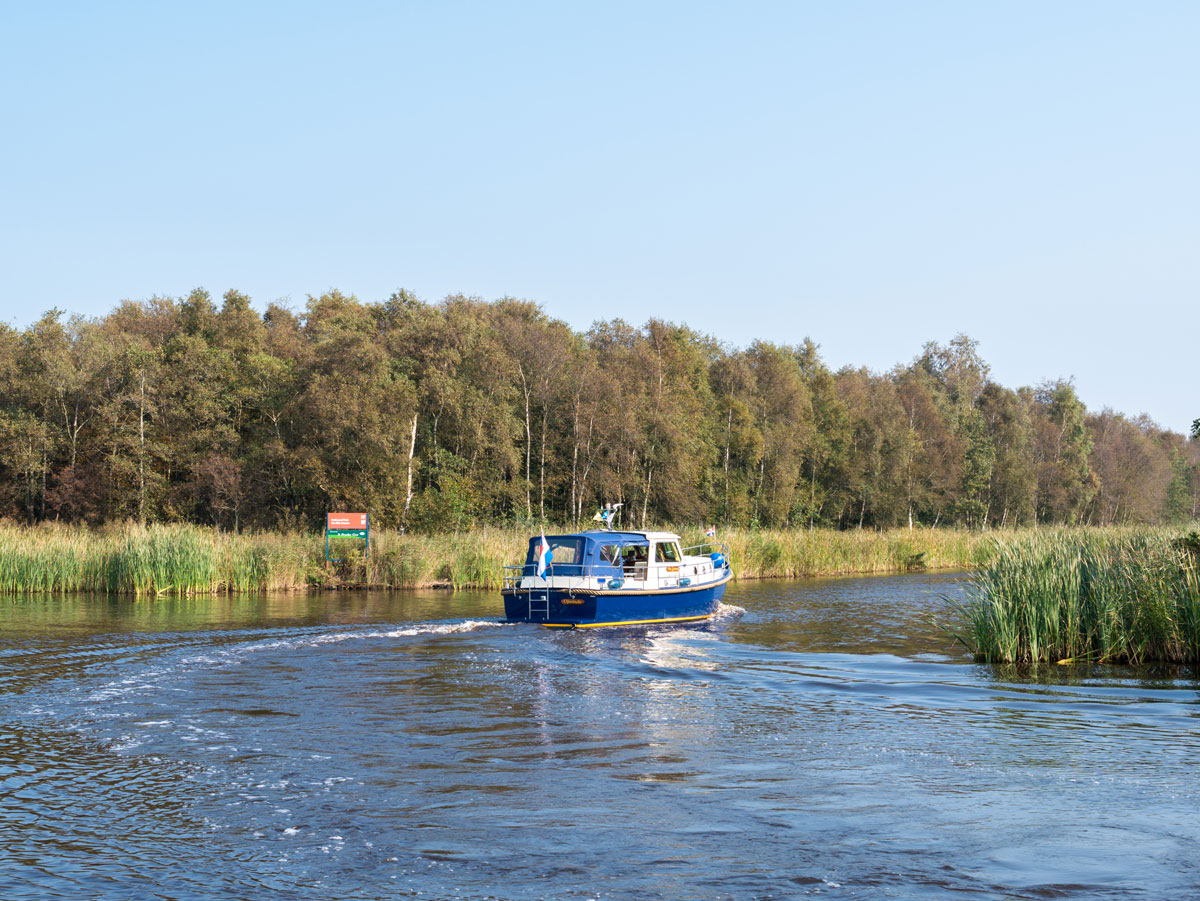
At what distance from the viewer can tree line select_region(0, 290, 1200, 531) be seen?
49656 millimetres

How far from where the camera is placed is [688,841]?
9.26 metres

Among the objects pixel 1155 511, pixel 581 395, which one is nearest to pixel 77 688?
pixel 581 395

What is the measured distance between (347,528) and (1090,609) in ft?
85.3

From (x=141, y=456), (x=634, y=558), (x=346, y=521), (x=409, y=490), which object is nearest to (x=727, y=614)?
(x=634, y=558)

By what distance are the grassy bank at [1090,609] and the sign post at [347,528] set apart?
24.0 meters

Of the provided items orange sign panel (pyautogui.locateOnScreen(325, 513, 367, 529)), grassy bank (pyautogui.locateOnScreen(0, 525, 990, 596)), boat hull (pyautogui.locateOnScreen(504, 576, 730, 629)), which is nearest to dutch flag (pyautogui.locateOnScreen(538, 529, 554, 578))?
boat hull (pyautogui.locateOnScreen(504, 576, 730, 629))

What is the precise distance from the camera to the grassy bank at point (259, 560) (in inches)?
1330

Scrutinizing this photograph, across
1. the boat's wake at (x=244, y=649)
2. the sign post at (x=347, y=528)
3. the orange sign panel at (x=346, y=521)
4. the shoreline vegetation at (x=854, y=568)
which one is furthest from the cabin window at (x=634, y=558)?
the orange sign panel at (x=346, y=521)

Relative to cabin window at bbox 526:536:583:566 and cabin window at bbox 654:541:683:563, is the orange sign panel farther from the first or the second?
cabin window at bbox 654:541:683:563

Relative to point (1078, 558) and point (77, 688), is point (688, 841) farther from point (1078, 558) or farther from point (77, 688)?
point (1078, 558)

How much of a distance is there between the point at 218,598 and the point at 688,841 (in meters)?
26.8

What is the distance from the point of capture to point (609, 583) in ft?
86.1

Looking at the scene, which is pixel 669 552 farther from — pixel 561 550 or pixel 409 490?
pixel 409 490

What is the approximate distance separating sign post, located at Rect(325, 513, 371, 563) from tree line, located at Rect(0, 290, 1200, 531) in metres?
9.33
